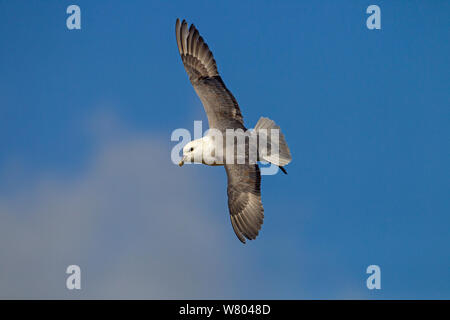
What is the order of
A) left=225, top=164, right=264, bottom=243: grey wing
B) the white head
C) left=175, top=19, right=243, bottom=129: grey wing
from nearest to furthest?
left=225, top=164, right=264, bottom=243: grey wing → the white head → left=175, top=19, right=243, bottom=129: grey wing

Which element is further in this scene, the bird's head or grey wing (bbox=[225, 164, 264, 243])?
the bird's head

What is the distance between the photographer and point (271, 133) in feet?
37.3

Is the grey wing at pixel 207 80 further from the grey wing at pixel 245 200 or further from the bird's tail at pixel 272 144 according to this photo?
the grey wing at pixel 245 200

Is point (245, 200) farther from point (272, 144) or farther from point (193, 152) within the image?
point (193, 152)

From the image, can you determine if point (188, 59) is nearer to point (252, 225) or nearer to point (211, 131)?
point (211, 131)

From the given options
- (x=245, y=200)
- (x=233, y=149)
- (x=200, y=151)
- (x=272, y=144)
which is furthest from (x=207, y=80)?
(x=245, y=200)

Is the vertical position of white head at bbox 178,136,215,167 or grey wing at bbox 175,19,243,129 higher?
grey wing at bbox 175,19,243,129

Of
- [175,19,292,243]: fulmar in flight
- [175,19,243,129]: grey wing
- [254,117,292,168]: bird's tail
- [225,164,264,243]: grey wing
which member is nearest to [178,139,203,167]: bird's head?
[175,19,292,243]: fulmar in flight

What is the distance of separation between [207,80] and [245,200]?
8.10 ft

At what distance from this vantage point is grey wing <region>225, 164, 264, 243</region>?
10.8 metres

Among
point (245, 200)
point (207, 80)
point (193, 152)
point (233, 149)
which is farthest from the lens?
point (207, 80)

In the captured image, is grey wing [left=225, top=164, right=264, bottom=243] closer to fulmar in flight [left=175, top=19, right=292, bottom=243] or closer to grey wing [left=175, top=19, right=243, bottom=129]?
fulmar in flight [left=175, top=19, right=292, bottom=243]

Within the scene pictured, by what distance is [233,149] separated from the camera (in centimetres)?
1084
